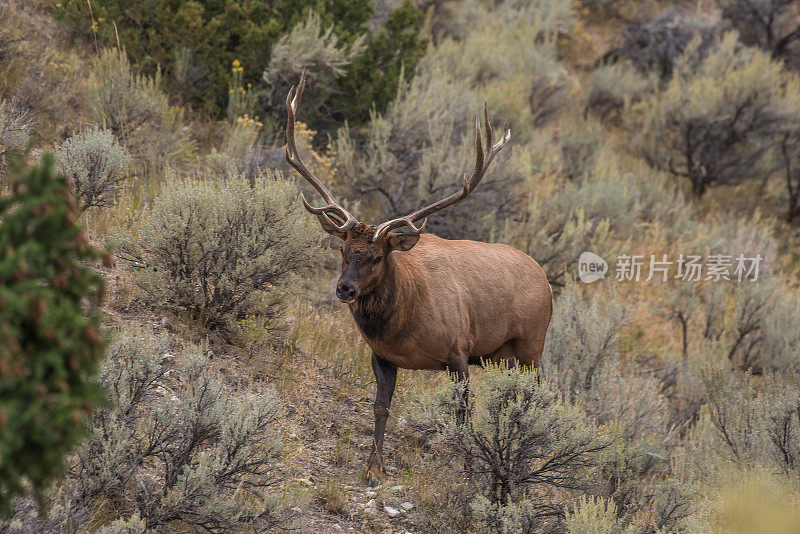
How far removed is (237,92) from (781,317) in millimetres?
7780

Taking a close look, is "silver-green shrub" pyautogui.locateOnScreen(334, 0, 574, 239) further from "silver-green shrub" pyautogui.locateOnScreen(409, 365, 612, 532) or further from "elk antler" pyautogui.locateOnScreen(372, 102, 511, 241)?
"silver-green shrub" pyautogui.locateOnScreen(409, 365, 612, 532)

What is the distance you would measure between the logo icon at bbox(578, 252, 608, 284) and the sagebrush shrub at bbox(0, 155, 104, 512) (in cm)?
825

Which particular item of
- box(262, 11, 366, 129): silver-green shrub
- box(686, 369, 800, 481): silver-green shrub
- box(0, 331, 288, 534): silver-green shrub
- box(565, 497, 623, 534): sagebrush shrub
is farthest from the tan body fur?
box(262, 11, 366, 129): silver-green shrub

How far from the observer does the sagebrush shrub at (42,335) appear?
7.73ft

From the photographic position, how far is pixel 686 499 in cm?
509

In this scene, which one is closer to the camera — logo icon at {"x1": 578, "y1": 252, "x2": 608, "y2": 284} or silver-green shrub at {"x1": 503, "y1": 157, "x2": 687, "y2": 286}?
silver-green shrub at {"x1": 503, "y1": 157, "x2": 687, "y2": 286}

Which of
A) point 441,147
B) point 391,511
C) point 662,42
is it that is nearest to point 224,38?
point 441,147

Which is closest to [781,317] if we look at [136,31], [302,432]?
[302,432]

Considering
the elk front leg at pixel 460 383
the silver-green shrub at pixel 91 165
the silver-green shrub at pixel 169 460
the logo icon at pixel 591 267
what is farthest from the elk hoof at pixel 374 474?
the logo icon at pixel 591 267

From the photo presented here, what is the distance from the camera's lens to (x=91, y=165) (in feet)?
22.3

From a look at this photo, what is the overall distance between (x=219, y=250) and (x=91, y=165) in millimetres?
1518

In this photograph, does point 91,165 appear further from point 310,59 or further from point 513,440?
point 513,440

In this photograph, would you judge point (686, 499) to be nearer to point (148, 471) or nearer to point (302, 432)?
point (302, 432)

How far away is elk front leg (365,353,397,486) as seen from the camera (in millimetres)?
5582
